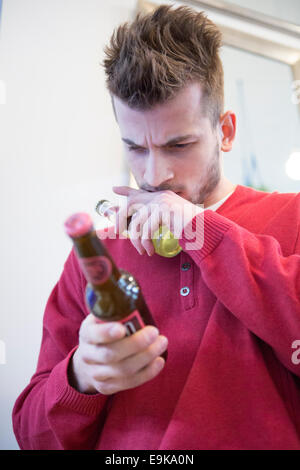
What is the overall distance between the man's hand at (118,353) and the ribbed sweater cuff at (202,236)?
0.19 metres

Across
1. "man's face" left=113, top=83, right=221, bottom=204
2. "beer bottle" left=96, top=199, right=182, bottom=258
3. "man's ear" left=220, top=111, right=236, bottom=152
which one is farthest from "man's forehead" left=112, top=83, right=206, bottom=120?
"beer bottle" left=96, top=199, right=182, bottom=258

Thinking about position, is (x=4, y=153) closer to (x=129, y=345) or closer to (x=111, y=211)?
(x=111, y=211)

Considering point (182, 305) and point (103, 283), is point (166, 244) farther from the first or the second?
point (103, 283)

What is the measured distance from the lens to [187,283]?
0.75 metres

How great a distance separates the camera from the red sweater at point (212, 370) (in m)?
0.59

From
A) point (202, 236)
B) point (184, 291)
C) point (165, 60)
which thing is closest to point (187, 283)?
point (184, 291)

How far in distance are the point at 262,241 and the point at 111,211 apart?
15.3 inches

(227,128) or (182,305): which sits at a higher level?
(227,128)

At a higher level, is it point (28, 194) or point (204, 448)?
point (28, 194)

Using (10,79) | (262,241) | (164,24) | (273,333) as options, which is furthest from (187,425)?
(10,79)

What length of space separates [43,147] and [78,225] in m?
0.96

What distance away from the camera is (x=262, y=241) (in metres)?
0.67
